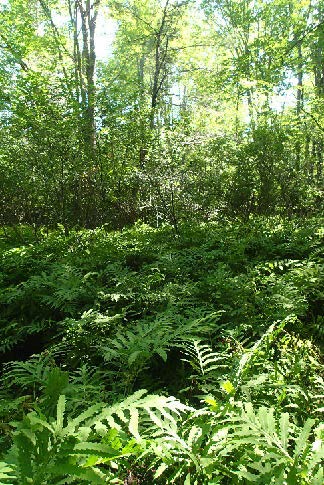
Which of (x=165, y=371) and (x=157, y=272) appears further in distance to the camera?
(x=157, y=272)

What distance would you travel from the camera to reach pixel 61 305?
3.95 m

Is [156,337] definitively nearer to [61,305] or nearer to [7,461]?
[7,461]

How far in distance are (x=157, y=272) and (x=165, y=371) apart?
5.92 feet

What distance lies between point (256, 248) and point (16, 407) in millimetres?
4606

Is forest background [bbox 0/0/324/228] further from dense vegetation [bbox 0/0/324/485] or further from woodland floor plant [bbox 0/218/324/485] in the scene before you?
woodland floor plant [bbox 0/218/324/485]

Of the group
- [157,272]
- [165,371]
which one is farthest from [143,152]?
[165,371]

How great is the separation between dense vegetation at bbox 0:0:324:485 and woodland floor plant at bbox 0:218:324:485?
2 centimetres

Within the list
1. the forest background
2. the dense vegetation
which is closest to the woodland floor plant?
the dense vegetation

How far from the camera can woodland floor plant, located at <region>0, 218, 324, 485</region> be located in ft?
4.89

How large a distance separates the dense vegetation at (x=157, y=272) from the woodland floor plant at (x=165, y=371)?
0.06ft

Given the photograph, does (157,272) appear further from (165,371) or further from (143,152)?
(143,152)

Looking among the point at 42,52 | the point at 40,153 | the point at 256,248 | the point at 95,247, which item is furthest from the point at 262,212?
the point at 42,52

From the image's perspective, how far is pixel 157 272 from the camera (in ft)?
15.0

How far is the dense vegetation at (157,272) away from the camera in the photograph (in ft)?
5.48
